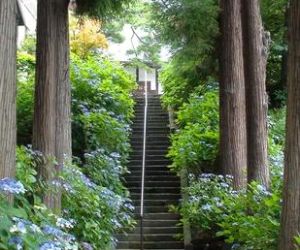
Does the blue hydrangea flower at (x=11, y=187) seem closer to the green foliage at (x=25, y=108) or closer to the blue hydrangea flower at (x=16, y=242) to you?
the blue hydrangea flower at (x=16, y=242)

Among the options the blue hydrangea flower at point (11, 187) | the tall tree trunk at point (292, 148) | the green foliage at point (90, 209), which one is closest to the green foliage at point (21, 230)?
the blue hydrangea flower at point (11, 187)

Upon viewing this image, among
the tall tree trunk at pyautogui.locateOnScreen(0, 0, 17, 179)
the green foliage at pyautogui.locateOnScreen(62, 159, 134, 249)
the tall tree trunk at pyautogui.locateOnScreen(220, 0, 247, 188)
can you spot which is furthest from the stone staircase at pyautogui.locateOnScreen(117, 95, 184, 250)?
the tall tree trunk at pyautogui.locateOnScreen(0, 0, 17, 179)

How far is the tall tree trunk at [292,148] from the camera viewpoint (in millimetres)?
5273

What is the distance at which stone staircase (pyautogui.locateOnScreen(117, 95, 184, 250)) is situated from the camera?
11.1 metres

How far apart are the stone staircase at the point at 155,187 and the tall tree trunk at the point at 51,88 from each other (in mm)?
3498

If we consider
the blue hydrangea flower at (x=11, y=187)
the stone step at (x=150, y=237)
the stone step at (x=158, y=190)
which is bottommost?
the stone step at (x=150, y=237)

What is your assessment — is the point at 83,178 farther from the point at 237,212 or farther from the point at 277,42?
the point at 277,42

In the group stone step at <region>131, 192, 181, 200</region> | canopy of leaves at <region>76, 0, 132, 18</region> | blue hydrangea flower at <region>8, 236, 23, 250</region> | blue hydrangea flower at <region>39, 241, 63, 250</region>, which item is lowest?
stone step at <region>131, 192, 181, 200</region>

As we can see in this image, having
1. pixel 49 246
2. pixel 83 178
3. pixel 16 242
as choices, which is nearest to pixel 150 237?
pixel 83 178

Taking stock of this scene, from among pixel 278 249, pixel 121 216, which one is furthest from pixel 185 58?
pixel 278 249

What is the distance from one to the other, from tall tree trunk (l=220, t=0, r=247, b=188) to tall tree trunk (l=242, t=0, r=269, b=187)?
446 millimetres

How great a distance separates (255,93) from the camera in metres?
9.30

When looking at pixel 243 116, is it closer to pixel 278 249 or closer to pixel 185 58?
pixel 185 58

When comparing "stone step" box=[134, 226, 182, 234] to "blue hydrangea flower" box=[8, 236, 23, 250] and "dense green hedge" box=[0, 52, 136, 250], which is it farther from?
"blue hydrangea flower" box=[8, 236, 23, 250]
